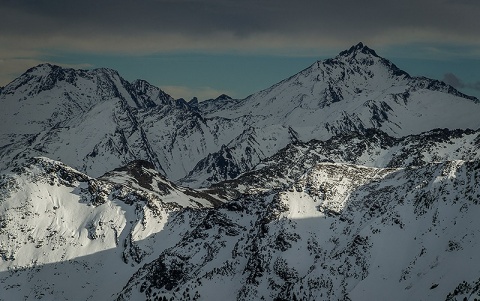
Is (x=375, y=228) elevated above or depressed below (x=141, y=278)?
above

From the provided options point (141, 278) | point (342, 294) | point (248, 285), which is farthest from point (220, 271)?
point (342, 294)

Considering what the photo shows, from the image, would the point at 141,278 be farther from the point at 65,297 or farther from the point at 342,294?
the point at 342,294

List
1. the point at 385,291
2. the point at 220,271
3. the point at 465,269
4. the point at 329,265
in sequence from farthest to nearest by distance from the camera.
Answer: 1. the point at 220,271
2. the point at 329,265
3. the point at 385,291
4. the point at 465,269

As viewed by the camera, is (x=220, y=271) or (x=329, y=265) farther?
(x=220, y=271)

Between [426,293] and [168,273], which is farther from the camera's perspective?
[168,273]

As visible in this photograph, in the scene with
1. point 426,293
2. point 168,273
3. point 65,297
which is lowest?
point 65,297

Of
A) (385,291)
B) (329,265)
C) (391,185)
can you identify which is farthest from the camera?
(391,185)

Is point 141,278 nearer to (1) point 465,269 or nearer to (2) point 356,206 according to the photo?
(2) point 356,206

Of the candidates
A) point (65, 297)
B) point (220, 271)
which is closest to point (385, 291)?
point (220, 271)

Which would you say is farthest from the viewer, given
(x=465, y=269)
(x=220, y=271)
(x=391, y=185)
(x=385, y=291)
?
(x=391, y=185)
